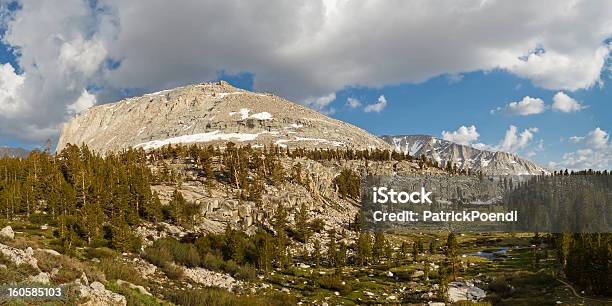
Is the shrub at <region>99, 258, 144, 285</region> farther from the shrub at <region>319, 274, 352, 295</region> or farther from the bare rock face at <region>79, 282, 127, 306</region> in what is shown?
the shrub at <region>319, 274, 352, 295</region>

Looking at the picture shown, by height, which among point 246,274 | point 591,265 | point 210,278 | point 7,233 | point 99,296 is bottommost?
point 246,274

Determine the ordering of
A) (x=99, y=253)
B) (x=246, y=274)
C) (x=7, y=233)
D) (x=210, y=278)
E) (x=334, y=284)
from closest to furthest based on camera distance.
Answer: (x=7, y=233)
(x=99, y=253)
(x=210, y=278)
(x=334, y=284)
(x=246, y=274)

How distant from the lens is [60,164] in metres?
113

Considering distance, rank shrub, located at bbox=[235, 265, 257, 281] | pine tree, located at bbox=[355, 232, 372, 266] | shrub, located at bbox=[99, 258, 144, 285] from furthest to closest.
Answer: pine tree, located at bbox=[355, 232, 372, 266]
shrub, located at bbox=[235, 265, 257, 281]
shrub, located at bbox=[99, 258, 144, 285]

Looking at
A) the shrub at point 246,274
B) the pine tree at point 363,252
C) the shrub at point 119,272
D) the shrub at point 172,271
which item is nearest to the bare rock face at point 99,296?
the shrub at point 119,272

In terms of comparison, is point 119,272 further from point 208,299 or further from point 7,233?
point 7,233

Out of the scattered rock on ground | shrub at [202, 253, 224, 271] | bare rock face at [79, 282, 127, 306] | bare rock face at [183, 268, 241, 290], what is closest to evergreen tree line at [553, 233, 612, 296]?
the scattered rock on ground

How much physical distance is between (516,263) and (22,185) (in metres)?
101

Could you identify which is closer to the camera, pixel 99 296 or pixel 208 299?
pixel 99 296

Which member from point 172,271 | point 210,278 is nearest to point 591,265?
point 210,278

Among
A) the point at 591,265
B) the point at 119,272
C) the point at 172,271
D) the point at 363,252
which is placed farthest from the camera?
the point at 363,252

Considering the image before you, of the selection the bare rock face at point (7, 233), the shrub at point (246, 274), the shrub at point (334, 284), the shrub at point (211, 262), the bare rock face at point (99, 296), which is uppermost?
the bare rock face at point (7, 233)

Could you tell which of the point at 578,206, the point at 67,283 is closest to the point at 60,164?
the point at 67,283

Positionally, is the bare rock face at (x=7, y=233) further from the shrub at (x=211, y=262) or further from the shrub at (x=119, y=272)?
the shrub at (x=211, y=262)
